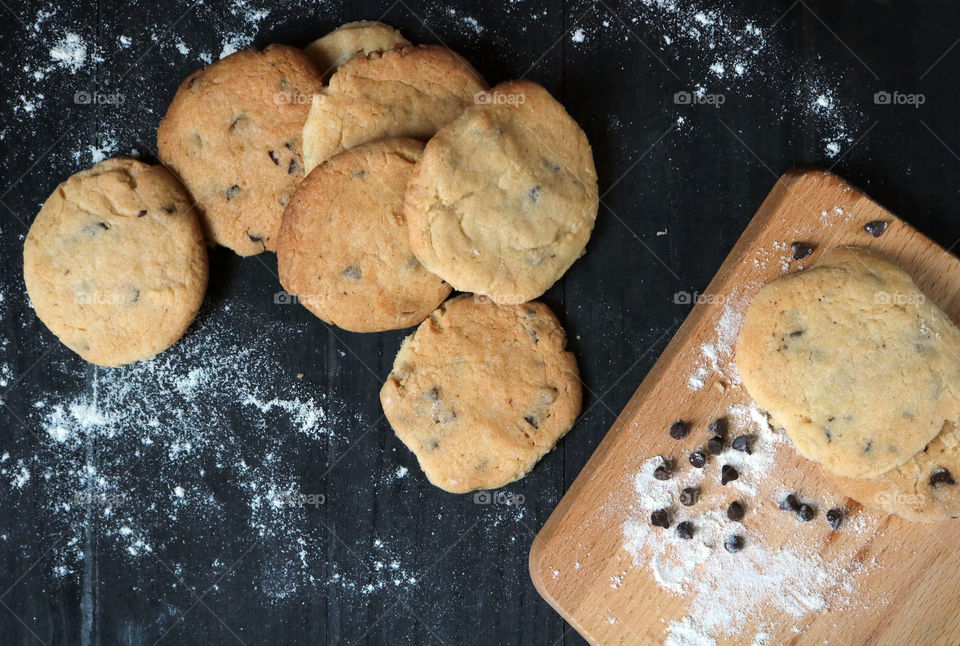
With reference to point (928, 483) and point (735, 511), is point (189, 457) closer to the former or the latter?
point (735, 511)

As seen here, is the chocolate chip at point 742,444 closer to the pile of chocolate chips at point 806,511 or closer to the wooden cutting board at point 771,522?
the wooden cutting board at point 771,522

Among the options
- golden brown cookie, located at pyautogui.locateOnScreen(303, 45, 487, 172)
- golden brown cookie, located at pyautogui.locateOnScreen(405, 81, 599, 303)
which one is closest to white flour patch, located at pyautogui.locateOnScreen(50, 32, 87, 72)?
golden brown cookie, located at pyautogui.locateOnScreen(303, 45, 487, 172)

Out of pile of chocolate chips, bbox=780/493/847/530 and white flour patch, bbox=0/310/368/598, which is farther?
white flour patch, bbox=0/310/368/598

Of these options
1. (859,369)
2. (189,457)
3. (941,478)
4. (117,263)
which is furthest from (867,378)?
(117,263)

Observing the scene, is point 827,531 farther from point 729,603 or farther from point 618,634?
point 618,634

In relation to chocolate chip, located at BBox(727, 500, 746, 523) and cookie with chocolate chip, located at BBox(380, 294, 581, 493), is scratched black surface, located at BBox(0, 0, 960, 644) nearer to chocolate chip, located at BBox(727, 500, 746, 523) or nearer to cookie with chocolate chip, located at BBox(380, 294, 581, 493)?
cookie with chocolate chip, located at BBox(380, 294, 581, 493)

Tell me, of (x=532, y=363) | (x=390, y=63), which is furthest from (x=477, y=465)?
(x=390, y=63)

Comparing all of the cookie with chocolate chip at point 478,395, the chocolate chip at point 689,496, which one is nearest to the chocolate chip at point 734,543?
the chocolate chip at point 689,496
